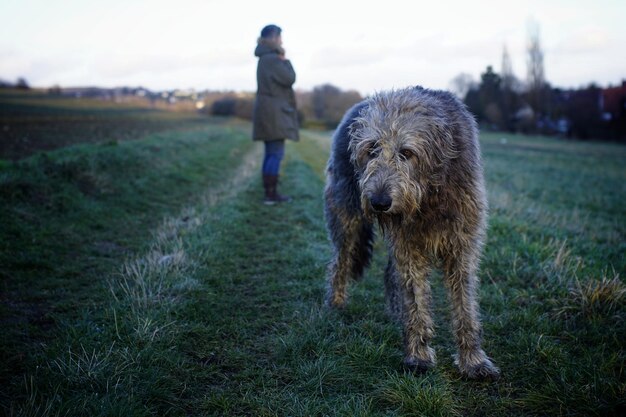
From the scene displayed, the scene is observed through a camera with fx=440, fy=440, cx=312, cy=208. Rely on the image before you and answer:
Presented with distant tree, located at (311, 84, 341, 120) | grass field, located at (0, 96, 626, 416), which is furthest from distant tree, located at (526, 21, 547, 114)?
grass field, located at (0, 96, 626, 416)

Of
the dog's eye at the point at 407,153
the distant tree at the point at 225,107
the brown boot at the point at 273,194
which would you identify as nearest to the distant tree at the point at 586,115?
the distant tree at the point at 225,107

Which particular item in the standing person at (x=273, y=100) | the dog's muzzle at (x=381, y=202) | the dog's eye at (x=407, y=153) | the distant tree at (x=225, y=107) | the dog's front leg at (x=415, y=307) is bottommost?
the dog's front leg at (x=415, y=307)

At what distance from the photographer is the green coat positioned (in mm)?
8805

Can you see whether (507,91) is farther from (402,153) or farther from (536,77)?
(402,153)

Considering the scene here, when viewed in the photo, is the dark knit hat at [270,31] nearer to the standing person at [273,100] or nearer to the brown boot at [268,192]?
the standing person at [273,100]

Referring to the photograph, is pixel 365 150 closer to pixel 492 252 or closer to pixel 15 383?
pixel 15 383

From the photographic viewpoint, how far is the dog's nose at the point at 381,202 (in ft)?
10.2

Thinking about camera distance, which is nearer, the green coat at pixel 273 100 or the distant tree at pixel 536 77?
the green coat at pixel 273 100

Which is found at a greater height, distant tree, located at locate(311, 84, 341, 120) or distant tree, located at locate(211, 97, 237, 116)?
distant tree, located at locate(211, 97, 237, 116)

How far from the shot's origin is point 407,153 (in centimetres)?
320

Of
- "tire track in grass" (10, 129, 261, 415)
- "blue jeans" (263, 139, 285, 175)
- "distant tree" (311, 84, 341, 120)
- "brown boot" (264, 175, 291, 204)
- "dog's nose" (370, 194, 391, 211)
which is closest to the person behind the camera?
"tire track in grass" (10, 129, 261, 415)

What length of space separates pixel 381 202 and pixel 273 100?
21.1ft

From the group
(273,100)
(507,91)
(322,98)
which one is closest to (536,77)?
(507,91)

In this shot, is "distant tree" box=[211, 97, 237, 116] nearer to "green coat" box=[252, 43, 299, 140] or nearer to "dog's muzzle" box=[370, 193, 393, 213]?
"green coat" box=[252, 43, 299, 140]
